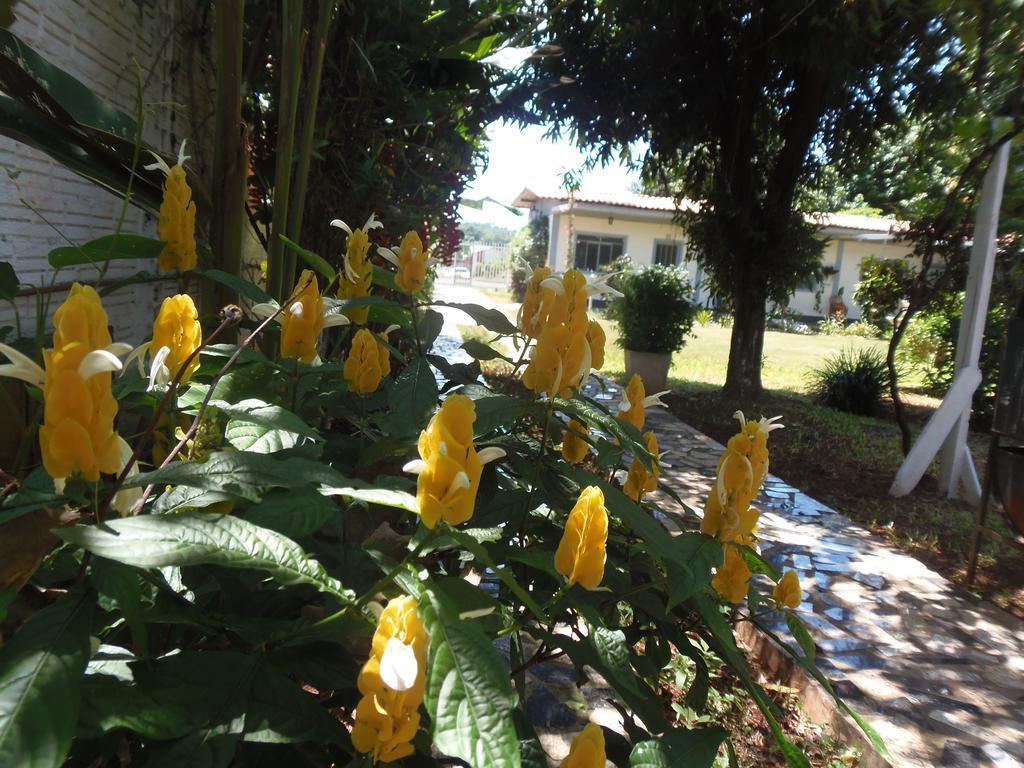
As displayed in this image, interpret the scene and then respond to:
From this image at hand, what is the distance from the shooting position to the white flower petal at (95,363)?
585mm

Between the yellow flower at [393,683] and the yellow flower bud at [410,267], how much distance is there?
82 centimetres

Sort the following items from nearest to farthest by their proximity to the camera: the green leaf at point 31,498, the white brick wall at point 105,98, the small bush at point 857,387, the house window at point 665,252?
the green leaf at point 31,498 → the white brick wall at point 105,98 → the small bush at point 857,387 → the house window at point 665,252

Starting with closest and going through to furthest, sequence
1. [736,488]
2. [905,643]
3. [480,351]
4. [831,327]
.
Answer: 1. [736,488]
2. [480,351]
3. [905,643]
4. [831,327]

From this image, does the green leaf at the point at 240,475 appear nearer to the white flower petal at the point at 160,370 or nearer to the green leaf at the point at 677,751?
the white flower petal at the point at 160,370

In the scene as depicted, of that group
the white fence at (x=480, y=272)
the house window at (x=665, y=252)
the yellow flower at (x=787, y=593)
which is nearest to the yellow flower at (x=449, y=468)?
the yellow flower at (x=787, y=593)

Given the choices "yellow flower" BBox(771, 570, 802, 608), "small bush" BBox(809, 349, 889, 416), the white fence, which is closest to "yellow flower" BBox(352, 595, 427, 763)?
Answer: "yellow flower" BBox(771, 570, 802, 608)

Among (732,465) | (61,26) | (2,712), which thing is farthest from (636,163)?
(2,712)

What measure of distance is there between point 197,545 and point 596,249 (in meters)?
23.2

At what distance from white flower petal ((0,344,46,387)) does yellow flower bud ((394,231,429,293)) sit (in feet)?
2.33

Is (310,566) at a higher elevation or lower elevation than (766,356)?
lower

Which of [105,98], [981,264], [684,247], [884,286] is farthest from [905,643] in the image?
[684,247]

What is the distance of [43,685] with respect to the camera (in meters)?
0.55

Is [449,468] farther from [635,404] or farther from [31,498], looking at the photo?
[635,404]

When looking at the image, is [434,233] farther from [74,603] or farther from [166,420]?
[74,603]
